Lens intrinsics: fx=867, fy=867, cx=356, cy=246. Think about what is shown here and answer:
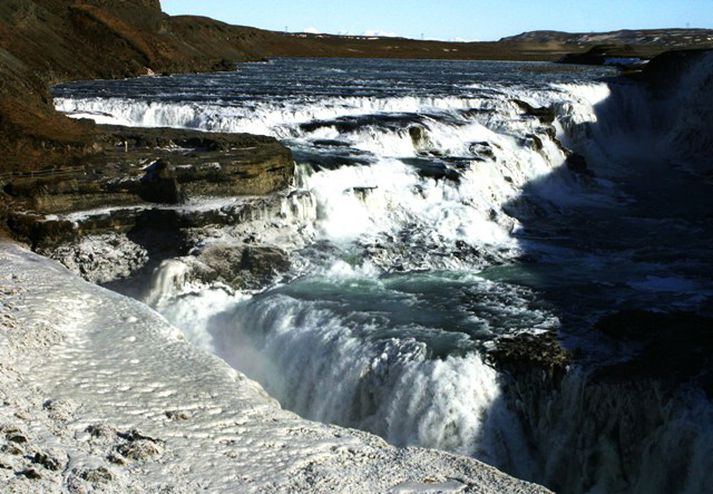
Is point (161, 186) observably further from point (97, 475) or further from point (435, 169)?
point (97, 475)

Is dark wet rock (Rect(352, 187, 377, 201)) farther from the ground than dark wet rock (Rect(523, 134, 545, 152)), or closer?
closer

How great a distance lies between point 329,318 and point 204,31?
46463mm

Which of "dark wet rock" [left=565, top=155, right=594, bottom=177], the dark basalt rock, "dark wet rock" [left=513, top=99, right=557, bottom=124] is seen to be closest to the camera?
the dark basalt rock

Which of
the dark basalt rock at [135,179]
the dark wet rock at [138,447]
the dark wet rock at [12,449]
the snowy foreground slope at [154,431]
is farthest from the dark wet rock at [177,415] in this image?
the dark basalt rock at [135,179]

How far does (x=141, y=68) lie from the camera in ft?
126

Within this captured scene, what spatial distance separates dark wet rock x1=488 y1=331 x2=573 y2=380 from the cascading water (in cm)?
16

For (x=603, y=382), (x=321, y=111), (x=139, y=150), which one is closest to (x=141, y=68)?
(x=321, y=111)

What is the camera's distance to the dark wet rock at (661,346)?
33.7ft

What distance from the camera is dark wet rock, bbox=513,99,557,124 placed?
88.6 feet

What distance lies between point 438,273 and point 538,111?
14248 millimetres

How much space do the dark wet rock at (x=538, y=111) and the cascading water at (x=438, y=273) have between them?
0.29 feet

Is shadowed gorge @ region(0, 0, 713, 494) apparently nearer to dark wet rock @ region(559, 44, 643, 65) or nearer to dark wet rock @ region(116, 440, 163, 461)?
dark wet rock @ region(116, 440, 163, 461)

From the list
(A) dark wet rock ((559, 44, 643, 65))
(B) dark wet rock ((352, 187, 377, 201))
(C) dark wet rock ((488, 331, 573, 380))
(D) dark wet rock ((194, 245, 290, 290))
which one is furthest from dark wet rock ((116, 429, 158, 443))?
(A) dark wet rock ((559, 44, 643, 65))

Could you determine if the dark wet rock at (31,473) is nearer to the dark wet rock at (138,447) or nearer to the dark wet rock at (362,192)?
the dark wet rock at (138,447)
